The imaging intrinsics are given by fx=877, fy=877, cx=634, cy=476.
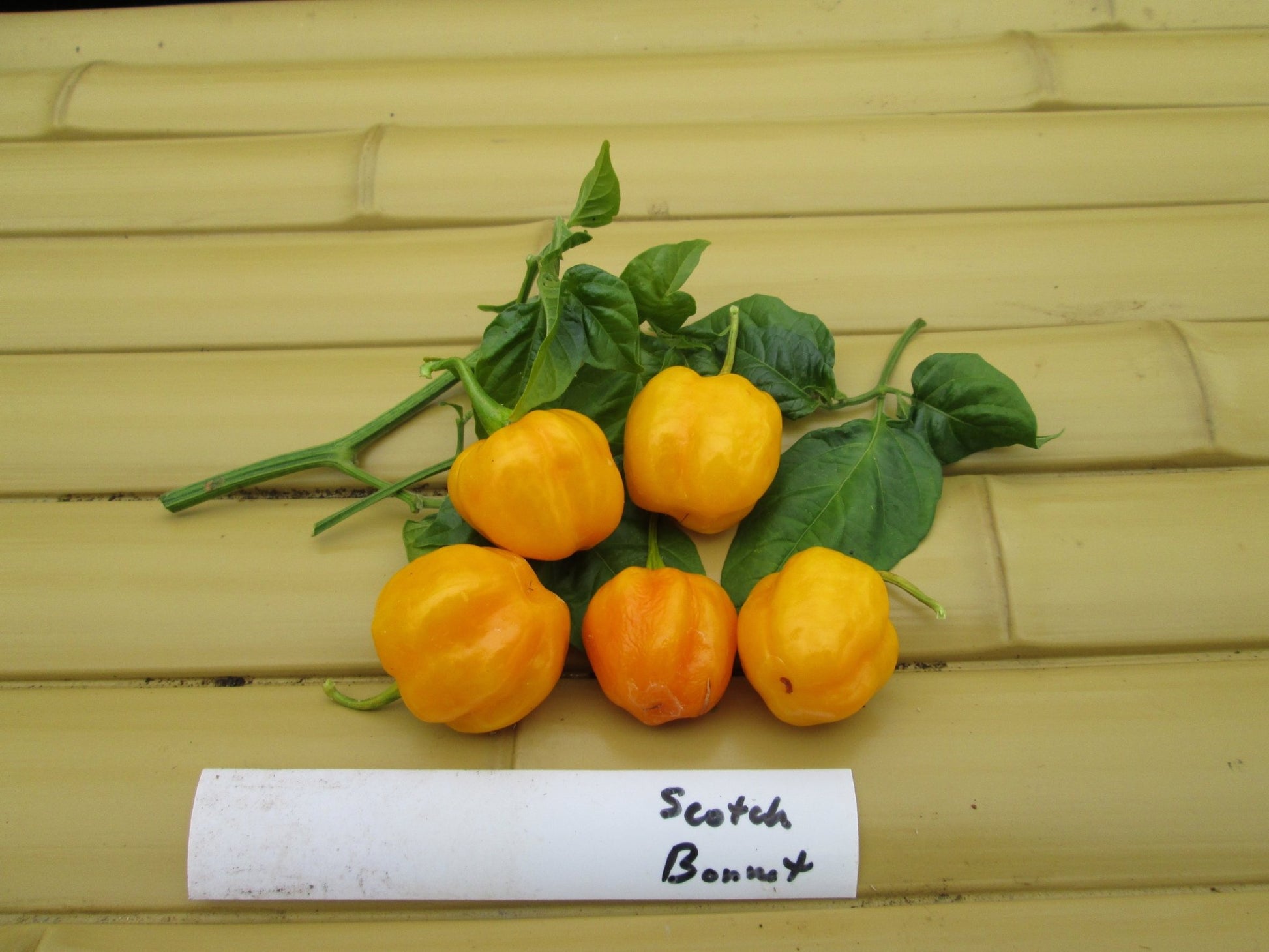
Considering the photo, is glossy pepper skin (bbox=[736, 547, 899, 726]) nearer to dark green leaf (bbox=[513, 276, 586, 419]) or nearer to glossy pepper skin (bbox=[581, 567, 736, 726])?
glossy pepper skin (bbox=[581, 567, 736, 726])

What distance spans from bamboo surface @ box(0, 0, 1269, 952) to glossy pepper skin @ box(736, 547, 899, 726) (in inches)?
3.6

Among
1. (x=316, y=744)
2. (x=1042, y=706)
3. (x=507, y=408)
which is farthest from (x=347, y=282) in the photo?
(x=1042, y=706)

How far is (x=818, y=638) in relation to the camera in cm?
75

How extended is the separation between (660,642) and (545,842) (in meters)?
0.22

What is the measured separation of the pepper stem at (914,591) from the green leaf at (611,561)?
7.4 inches

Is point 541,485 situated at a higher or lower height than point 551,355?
lower

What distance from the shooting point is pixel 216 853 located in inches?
31.7

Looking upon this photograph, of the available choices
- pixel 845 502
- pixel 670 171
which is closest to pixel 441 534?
pixel 845 502

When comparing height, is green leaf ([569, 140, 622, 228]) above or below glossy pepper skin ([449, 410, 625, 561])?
above

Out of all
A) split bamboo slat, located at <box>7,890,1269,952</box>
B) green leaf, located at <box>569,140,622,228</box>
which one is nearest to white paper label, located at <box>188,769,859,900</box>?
split bamboo slat, located at <box>7,890,1269,952</box>

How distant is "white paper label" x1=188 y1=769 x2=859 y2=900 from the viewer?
792 mm

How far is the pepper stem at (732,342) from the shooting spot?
937mm

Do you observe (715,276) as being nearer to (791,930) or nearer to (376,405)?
(376,405)

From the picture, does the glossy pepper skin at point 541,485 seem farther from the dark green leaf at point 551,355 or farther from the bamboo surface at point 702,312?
the bamboo surface at point 702,312
